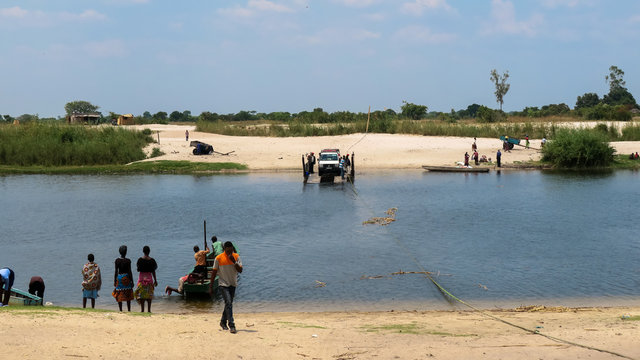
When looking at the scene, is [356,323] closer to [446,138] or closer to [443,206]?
[443,206]

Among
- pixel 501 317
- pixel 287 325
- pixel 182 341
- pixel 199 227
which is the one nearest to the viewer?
pixel 182 341

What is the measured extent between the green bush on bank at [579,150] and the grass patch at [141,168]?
A: 30.9 metres

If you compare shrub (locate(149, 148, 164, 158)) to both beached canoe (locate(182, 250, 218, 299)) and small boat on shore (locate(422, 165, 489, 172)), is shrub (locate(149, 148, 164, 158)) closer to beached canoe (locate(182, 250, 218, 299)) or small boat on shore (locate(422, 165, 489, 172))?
small boat on shore (locate(422, 165, 489, 172))

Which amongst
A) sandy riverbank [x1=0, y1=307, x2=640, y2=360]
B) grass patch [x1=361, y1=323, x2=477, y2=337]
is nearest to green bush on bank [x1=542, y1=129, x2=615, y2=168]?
sandy riverbank [x1=0, y1=307, x2=640, y2=360]

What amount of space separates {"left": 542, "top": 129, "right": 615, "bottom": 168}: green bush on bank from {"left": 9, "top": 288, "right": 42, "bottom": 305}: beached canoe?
54.7 m

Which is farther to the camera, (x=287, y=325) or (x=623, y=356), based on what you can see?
(x=287, y=325)

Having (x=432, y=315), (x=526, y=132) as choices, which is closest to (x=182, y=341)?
(x=432, y=315)

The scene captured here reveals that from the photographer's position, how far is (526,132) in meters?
77.6

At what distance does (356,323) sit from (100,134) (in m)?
64.5

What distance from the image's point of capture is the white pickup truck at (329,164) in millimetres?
55438

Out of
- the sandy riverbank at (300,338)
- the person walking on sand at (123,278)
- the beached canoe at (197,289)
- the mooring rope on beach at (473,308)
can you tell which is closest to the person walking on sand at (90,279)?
the person walking on sand at (123,278)

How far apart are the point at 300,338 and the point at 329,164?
42312 mm

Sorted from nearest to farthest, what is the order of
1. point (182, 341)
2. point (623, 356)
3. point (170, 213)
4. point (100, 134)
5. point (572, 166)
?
1. point (623, 356)
2. point (182, 341)
3. point (170, 213)
4. point (572, 166)
5. point (100, 134)

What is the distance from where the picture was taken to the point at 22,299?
54.9 ft
